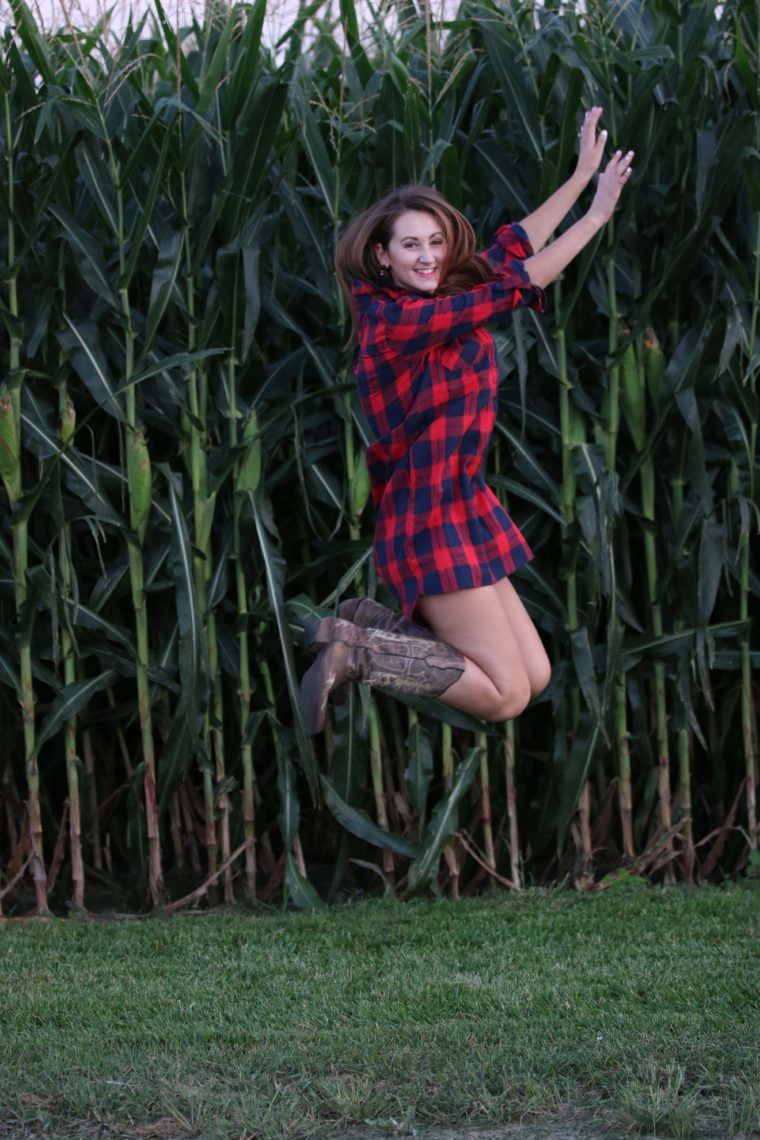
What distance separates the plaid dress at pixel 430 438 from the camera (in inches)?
142

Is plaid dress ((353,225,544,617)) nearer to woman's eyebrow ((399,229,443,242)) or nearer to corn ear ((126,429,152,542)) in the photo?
woman's eyebrow ((399,229,443,242))

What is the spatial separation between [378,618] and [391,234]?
1.02 m

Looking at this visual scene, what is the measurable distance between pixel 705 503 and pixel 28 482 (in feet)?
7.97

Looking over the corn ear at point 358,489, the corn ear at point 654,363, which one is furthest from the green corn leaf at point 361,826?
the corn ear at point 654,363

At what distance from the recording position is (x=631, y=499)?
5520 mm

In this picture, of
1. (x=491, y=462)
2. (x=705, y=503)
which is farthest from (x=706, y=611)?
(x=491, y=462)

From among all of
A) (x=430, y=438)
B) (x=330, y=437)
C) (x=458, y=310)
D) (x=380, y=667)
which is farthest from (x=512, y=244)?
(x=330, y=437)

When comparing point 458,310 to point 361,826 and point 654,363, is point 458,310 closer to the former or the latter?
point 654,363

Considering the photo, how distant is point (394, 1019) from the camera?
3746 millimetres

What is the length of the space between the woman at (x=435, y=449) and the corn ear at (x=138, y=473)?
1.47 m

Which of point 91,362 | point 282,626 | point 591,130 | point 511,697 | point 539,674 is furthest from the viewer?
point 91,362

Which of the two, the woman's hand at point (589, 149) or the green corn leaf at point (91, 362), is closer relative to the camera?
the woman's hand at point (589, 149)

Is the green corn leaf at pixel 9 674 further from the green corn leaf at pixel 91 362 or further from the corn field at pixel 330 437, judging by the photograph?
the green corn leaf at pixel 91 362

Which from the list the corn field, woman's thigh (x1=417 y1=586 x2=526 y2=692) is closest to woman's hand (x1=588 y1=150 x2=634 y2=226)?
woman's thigh (x1=417 y1=586 x2=526 y2=692)
